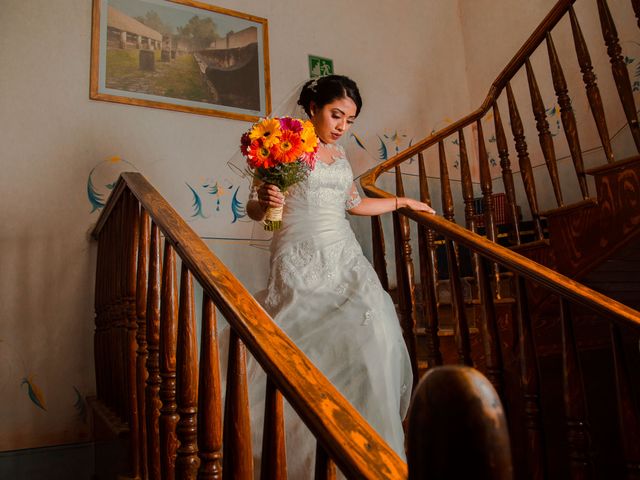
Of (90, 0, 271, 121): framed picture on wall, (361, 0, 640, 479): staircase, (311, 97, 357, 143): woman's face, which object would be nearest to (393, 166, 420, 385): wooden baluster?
(361, 0, 640, 479): staircase

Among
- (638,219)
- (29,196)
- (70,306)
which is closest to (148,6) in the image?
(29,196)

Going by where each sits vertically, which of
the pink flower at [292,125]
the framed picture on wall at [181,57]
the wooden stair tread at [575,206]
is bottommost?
the wooden stair tread at [575,206]

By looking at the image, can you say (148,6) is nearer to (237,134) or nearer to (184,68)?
(184,68)

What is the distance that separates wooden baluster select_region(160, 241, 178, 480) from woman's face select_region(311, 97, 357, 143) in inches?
47.4

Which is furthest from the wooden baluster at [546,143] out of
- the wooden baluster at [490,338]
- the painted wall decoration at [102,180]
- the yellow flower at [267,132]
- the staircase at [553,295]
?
the painted wall decoration at [102,180]

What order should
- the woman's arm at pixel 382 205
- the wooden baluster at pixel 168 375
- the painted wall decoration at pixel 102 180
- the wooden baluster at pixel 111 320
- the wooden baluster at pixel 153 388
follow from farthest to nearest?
1. the painted wall decoration at pixel 102 180
2. the woman's arm at pixel 382 205
3. the wooden baluster at pixel 111 320
4. the wooden baluster at pixel 153 388
5. the wooden baluster at pixel 168 375

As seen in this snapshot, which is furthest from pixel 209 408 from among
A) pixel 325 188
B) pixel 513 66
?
pixel 513 66

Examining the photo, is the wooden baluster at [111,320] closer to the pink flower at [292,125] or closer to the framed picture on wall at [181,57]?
the pink flower at [292,125]

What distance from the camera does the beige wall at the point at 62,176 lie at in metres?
2.95

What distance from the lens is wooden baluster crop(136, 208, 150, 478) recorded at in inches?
Result: 66.0

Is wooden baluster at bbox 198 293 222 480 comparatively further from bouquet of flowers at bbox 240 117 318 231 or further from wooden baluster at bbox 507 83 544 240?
wooden baluster at bbox 507 83 544 240

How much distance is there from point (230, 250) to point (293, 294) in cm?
148

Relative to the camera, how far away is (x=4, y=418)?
2.85 meters

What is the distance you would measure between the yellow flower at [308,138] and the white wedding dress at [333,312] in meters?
0.30
